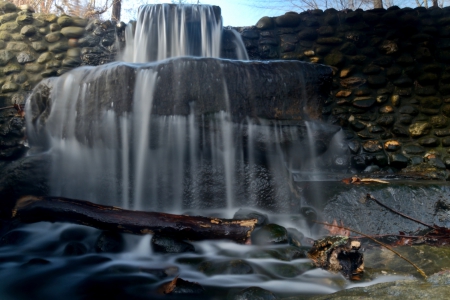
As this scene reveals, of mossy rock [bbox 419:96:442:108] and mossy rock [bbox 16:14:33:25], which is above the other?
mossy rock [bbox 16:14:33:25]

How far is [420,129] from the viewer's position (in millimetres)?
5348

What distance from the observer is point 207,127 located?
3.97 metres

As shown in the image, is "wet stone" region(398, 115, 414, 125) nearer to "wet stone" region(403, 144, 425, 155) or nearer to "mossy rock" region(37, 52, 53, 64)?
"wet stone" region(403, 144, 425, 155)

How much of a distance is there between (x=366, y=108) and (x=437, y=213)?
8.28 feet

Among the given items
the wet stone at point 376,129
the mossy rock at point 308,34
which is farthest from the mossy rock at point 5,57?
the wet stone at point 376,129

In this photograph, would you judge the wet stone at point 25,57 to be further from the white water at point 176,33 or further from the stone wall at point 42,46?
the white water at point 176,33

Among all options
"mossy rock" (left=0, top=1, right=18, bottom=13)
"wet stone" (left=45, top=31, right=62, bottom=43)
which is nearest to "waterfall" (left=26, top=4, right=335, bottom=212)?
"wet stone" (left=45, top=31, right=62, bottom=43)

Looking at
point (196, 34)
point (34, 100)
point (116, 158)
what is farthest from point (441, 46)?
point (34, 100)

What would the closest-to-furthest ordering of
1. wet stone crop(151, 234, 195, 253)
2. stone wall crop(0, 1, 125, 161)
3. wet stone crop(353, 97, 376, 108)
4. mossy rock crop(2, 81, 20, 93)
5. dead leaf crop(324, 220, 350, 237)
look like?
1. wet stone crop(151, 234, 195, 253)
2. dead leaf crop(324, 220, 350, 237)
3. wet stone crop(353, 97, 376, 108)
4. mossy rock crop(2, 81, 20, 93)
5. stone wall crop(0, 1, 125, 161)

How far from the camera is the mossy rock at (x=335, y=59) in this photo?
575 cm

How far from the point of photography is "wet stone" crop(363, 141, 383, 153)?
532 cm

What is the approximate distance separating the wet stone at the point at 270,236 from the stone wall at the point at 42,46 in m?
4.76

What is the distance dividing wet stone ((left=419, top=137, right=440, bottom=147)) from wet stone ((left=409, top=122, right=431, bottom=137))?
0.35 ft

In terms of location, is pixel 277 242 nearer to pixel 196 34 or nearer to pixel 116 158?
pixel 116 158
